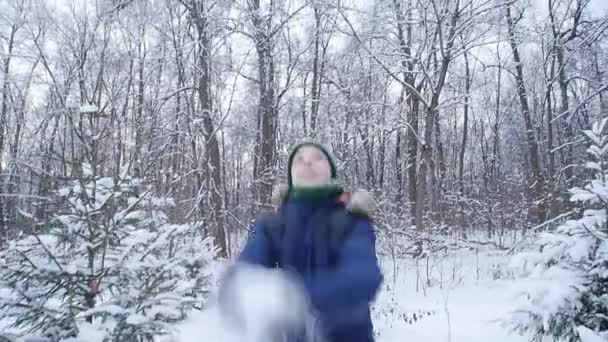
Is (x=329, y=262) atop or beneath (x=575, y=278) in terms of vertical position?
atop

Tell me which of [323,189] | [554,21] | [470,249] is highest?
[554,21]

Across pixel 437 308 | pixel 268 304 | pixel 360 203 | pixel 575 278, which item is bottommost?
pixel 437 308

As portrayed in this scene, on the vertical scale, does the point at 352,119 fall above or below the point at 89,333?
above

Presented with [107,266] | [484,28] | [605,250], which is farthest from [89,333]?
[484,28]

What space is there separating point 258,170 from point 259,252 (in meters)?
13.5

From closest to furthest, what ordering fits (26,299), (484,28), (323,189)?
1. (323,189)
2. (26,299)
3. (484,28)

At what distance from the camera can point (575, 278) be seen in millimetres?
3242

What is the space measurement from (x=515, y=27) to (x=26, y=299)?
12734 mm

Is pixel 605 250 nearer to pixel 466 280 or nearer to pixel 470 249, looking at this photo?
pixel 466 280

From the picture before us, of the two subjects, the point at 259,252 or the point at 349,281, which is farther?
the point at 259,252

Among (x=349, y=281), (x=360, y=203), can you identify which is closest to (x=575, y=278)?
(x=360, y=203)

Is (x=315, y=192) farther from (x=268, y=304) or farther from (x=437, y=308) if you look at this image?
(x=437, y=308)

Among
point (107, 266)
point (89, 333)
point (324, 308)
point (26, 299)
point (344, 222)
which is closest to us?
point (324, 308)

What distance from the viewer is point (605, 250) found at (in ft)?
10.4
